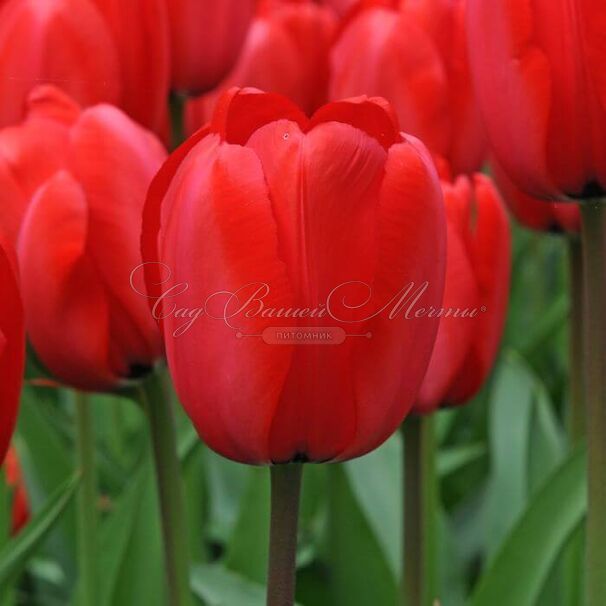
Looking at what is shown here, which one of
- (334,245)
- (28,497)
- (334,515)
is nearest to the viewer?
(334,245)

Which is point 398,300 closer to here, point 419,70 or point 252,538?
point 419,70

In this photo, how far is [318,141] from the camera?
47cm

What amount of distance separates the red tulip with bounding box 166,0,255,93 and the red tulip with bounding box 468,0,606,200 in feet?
1.38

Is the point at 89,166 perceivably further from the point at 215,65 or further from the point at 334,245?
the point at 215,65

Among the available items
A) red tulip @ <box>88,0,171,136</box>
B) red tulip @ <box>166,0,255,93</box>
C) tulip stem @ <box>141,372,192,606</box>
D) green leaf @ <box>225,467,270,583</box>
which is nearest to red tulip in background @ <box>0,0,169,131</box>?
red tulip @ <box>88,0,171,136</box>

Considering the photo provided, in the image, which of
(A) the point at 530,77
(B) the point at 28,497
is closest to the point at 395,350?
(A) the point at 530,77

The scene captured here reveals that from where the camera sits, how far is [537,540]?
2.88 ft

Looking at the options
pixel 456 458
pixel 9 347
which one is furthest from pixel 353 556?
pixel 9 347

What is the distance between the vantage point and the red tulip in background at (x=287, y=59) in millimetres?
1146

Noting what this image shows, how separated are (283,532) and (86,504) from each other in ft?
1.32

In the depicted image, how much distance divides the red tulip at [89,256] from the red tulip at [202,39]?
1.03ft

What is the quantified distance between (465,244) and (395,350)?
264 millimetres

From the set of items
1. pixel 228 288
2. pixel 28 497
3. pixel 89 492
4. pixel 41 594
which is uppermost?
pixel 228 288

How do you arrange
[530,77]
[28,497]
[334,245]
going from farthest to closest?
1. [28,497]
2. [530,77]
3. [334,245]
